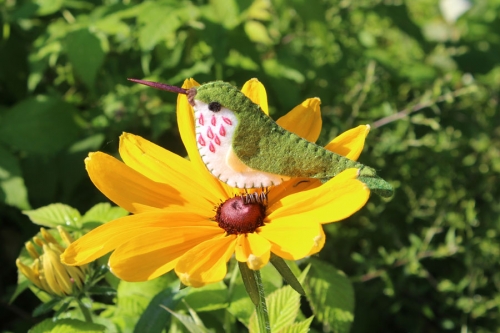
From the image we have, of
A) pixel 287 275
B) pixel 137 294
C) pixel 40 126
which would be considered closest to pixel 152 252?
pixel 287 275

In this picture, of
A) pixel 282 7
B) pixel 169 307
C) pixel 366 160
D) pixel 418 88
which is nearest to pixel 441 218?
pixel 366 160

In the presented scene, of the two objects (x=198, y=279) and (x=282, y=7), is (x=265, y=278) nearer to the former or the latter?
(x=198, y=279)

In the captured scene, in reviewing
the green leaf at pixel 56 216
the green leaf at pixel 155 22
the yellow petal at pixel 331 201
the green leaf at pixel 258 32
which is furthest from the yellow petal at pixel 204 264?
the green leaf at pixel 258 32

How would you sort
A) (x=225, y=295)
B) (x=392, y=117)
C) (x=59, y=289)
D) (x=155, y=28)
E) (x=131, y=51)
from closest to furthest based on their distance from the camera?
(x=59, y=289), (x=225, y=295), (x=155, y=28), (x=392, y=117), (x=131, y=51)

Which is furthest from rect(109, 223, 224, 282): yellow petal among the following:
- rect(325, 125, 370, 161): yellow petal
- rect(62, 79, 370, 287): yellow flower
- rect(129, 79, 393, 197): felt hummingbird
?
rect(325, 125, 370, 161): yellow petal

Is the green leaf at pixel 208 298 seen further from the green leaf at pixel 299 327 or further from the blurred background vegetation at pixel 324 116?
the blurred background vegetation at pixel 324 116

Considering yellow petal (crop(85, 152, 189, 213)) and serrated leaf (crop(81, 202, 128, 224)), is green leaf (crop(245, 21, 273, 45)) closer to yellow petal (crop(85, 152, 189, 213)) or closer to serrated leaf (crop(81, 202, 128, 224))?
serrated leaf (crop(81, 202, 128, 224))
